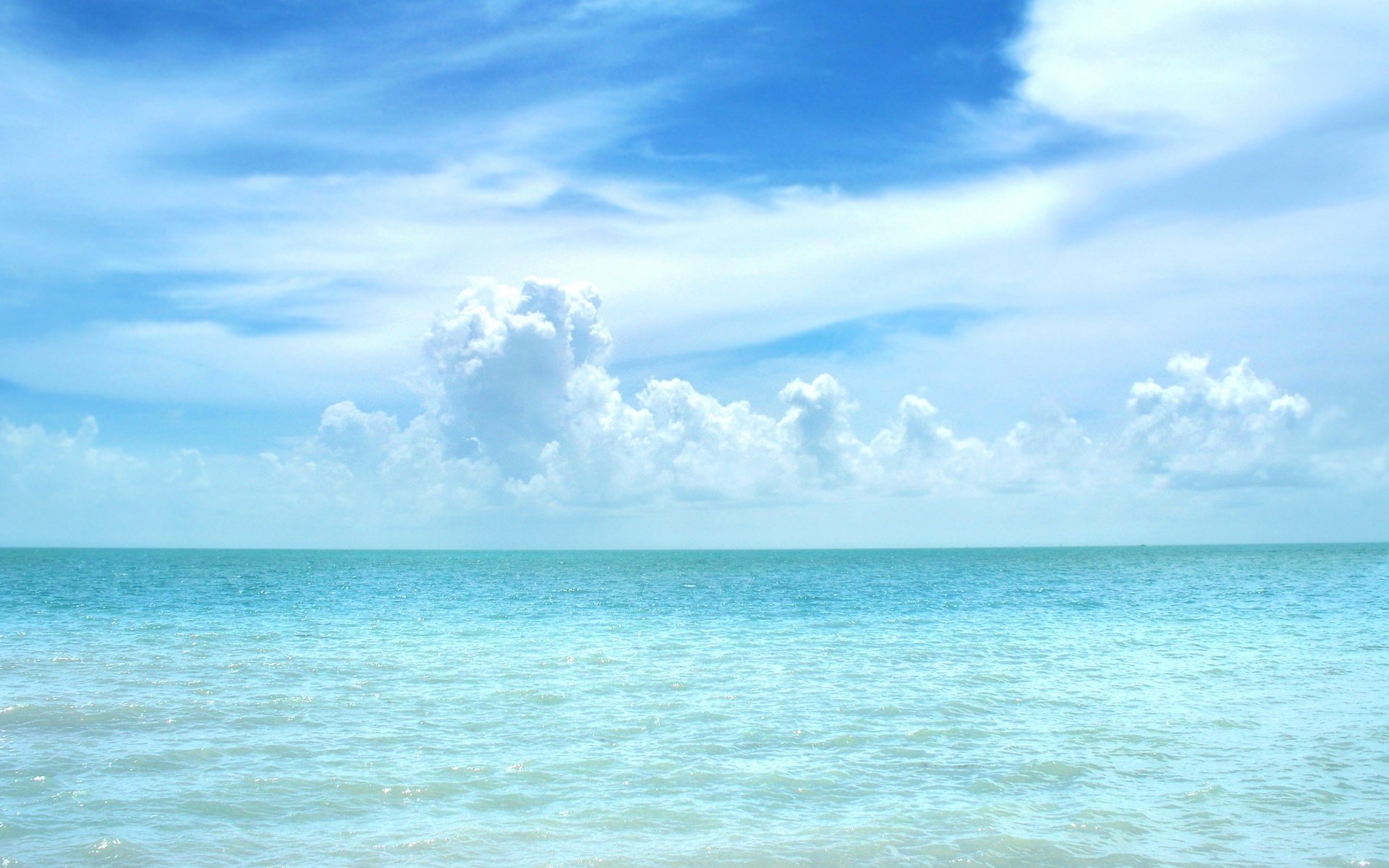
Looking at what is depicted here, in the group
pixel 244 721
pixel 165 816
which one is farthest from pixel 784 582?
pixel 165 816

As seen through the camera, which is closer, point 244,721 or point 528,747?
point 528,747

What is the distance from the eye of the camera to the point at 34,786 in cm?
1257

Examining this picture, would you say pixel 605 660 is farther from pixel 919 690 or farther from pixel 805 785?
pixel 805 785

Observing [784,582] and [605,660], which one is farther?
[784,582]

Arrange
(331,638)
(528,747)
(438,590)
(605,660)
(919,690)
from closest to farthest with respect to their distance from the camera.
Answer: (528,747) < (919,690) < (605,660) < (331,638) < (438,590)

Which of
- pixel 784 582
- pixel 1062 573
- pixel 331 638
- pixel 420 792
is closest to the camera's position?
pixel 420 792

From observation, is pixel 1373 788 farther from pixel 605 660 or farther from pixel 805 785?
pixel 605 660

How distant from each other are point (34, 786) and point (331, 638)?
17.9m

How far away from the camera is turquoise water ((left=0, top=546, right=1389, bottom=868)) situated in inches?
422

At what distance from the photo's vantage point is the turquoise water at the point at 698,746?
35.1ft

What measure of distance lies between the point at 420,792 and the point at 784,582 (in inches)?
2359

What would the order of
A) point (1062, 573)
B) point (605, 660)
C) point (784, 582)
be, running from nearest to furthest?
point (605, 660)
point (784, 582)
point (1062, 573)

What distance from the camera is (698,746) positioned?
14961 millimetres

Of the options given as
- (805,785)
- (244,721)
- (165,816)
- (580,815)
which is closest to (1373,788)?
(805,785)
